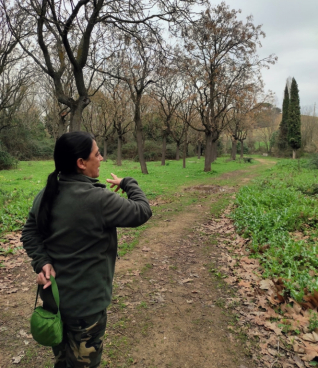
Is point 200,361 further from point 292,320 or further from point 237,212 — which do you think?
point 237,212

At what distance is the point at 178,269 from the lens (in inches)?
→ 190

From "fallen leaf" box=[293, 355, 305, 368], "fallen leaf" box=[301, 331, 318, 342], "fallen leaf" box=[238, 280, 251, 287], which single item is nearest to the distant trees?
"fallen leaf" box=[238, 280, 251, 287]

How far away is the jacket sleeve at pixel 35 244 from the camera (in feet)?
5.62

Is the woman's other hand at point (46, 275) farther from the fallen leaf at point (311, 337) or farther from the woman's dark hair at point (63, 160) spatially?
the fallen leaf at point (311, 337)

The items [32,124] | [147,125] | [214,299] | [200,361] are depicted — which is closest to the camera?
[200,361]

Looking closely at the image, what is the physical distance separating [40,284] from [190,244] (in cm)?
462

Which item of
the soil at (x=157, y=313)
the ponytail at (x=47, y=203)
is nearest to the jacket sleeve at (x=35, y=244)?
the ponytail at (x=47, y=203)

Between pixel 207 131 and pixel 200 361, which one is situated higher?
pixel 207 131

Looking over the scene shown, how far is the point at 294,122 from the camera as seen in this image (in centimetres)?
3872

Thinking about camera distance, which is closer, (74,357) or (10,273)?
(74,357)

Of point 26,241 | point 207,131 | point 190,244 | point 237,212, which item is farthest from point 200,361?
point 207,131

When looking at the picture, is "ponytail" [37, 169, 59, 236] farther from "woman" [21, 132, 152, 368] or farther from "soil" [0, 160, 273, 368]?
"soil" [0, 160, 273, 368]

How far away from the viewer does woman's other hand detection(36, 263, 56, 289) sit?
5.42 ft

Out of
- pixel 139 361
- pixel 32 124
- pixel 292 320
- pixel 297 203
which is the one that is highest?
pixel 32 124
